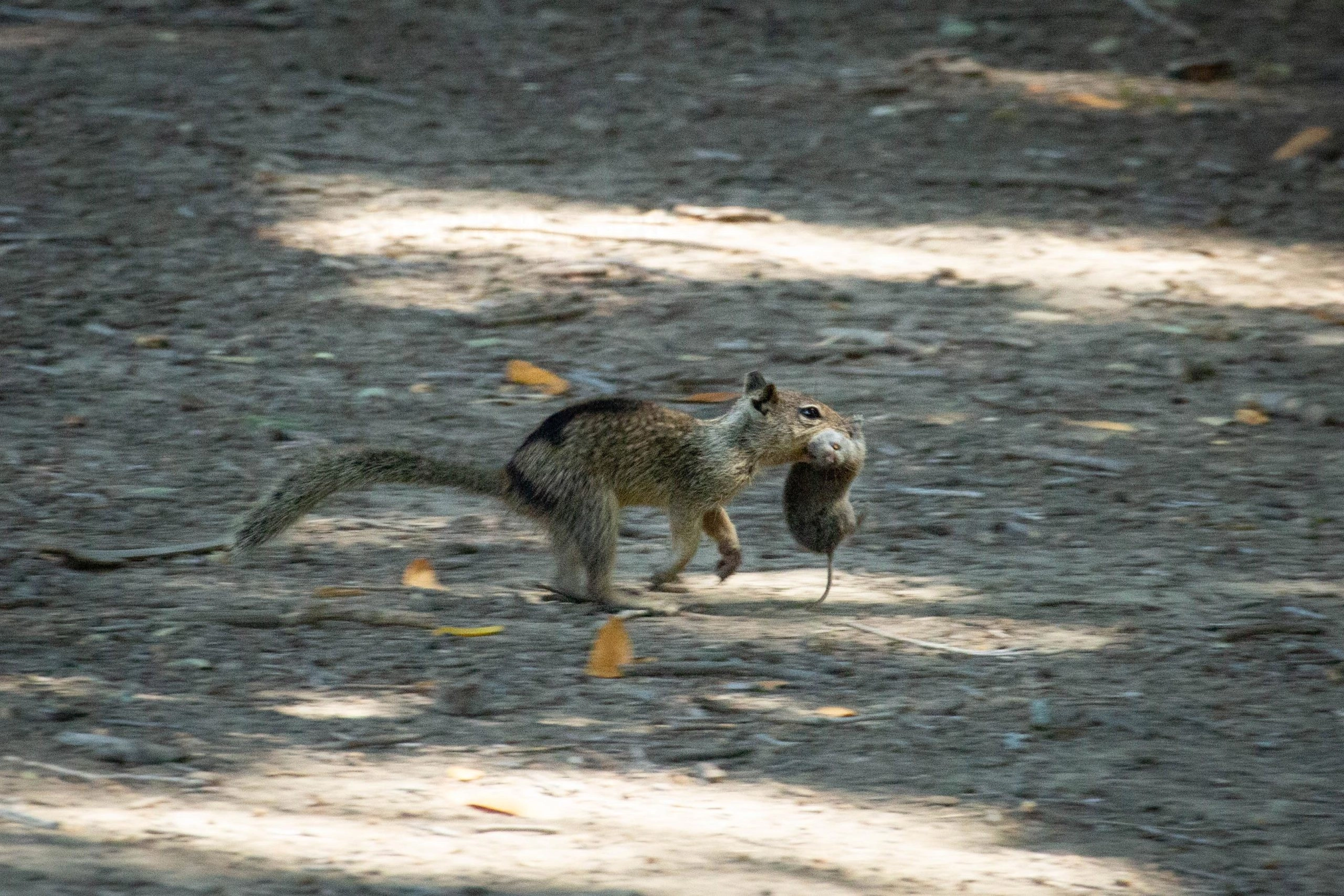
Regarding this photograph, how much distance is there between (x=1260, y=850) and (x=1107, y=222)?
6009 millimetres

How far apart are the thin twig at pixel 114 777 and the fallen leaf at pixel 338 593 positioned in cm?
127

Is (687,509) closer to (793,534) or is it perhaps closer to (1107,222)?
(793,534)

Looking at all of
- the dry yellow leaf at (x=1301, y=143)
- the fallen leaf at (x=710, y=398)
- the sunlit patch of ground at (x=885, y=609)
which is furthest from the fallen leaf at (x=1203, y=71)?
the sunlit patch of ground at (x=885, y=609)

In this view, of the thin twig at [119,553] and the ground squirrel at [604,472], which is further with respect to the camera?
the thin twig at [119,553]

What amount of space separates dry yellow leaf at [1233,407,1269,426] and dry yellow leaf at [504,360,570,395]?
2.79 metres

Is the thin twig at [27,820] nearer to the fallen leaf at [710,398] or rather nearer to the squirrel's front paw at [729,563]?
the squirrel's front paw at [729,563]

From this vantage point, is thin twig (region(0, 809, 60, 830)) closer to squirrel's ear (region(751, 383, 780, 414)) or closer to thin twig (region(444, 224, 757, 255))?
squirrel's ear (region(751, 383, 780, 414))

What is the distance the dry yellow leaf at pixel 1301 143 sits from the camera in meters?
9.85

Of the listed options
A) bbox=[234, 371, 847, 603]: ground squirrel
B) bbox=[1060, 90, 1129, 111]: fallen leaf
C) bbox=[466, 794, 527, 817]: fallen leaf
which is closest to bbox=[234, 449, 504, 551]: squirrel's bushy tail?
bbox=[234, 371, 847, 603]: ground squirrel

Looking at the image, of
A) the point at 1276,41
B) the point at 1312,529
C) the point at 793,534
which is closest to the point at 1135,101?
the point at 1276,41

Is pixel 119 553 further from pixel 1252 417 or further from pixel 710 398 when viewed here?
pixel 1252 417

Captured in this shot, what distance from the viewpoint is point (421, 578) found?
515 cm

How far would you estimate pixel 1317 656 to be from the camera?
4.63 metres

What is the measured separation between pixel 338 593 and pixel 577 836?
5.62ft
